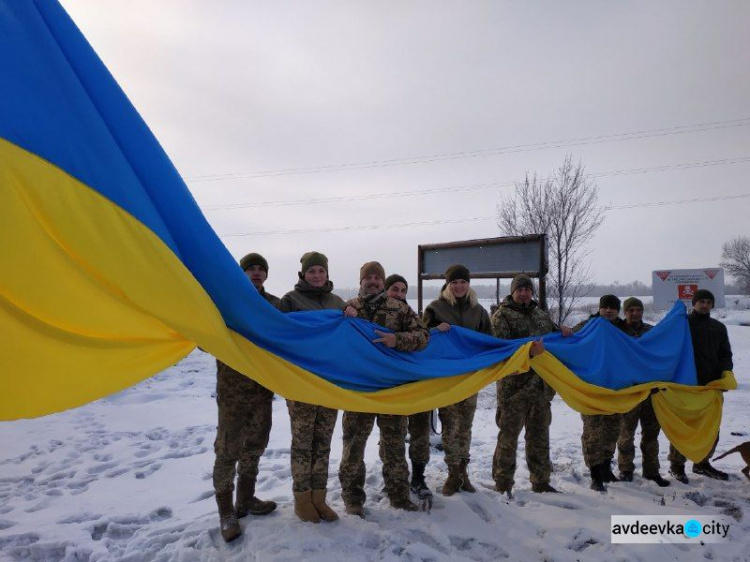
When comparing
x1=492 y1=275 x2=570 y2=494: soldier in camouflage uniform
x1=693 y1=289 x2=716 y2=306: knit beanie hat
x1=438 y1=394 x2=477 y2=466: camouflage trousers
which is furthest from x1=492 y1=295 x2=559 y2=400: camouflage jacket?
x1=693 y1=289 x2=716 y2=306: knit beanie hat

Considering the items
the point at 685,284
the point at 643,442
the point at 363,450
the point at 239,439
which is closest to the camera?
the point at 239,439

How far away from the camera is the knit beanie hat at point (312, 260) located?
3.64 m

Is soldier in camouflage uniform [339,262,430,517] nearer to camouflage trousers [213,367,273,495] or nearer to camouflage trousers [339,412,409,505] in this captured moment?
camouflage trousers [339,412,409,505]

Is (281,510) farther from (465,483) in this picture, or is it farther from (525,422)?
(525,422)

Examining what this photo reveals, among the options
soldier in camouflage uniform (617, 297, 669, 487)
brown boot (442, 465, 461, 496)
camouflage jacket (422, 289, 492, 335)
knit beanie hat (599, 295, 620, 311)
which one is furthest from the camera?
knit beanie hat (599, 295, 620, 311)

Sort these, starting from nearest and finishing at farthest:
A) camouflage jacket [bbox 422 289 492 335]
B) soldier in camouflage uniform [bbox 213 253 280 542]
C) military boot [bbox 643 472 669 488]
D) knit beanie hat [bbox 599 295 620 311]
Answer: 1. soldier in camouflage uniform [bbox 213 253 280 542]
2. camouflage jacket [bbox 422 289 492 335]
3. military boot [bbox 643 472 669 488]
4. knit beanie hat [bbox 599 295 620 311]

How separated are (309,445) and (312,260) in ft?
4.98

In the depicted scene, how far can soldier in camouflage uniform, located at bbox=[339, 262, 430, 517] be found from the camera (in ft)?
11.8

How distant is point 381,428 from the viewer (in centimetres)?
367

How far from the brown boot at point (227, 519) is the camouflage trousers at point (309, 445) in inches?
19.0

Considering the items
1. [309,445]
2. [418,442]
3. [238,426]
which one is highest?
[238,426]

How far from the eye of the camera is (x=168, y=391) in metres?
9.46

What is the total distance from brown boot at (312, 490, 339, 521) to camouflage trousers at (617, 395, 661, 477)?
3320 millimetres

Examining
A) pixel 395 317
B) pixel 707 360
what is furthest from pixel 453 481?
pixel 707 360
